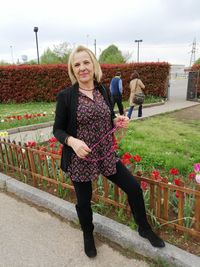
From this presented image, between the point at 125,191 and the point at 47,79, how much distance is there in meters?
12.1

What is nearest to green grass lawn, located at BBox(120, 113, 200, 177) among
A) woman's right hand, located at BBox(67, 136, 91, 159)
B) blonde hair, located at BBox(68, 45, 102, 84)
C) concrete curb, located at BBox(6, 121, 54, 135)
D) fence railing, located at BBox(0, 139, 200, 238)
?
fence railing, located at BBox(0, 139, 200, 238)

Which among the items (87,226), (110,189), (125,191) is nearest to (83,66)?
(125,191)

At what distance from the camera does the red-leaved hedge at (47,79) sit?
1304 centimetres

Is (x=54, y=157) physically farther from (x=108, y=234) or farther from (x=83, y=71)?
(x=83, y=71)

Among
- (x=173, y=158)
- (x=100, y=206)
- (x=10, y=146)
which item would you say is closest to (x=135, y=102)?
(x=173, y=158)

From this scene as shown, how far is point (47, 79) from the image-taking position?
13.3 m

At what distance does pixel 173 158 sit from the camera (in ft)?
13.4

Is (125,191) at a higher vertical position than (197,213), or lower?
higher

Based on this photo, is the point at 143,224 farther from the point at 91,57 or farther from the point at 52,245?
the point at 91,57

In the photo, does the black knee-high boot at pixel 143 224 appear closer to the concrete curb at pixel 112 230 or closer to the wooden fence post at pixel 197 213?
the concrete curb at pixel 112 230

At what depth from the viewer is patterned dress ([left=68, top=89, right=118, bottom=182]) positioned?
1954 millimetres

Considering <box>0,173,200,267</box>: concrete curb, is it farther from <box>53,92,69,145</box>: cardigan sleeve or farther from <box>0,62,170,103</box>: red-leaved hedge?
<box>0,62,170,103</box>: red-leaved hedge

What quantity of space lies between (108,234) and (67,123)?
1243 millimetres

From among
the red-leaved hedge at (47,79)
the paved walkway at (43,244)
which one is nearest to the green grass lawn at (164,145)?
the paved walkway at (43,244)
